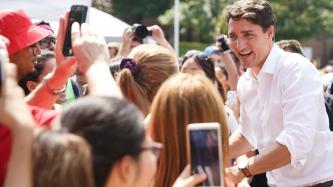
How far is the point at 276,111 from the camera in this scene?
4.17 m

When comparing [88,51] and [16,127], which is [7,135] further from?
[16,127]

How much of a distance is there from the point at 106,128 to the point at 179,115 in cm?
60

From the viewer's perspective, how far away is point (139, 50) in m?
3.88

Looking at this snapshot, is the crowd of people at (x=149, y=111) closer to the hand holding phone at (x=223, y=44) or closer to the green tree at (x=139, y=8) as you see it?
the hand holding phone at (x=223, y=44)

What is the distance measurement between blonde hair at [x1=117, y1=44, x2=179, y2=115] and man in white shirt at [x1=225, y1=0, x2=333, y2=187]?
602 mm

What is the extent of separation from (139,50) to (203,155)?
1.66 metres

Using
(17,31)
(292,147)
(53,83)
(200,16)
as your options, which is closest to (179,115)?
(53,83)

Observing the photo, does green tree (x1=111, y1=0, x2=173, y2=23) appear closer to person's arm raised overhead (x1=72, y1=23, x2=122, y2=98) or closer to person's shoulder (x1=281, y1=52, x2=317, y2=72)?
person's shoulder (x1=281, y1=52, x2=317, y2=72)

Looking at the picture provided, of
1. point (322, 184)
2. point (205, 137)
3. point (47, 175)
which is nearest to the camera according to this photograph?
point (47, 175)

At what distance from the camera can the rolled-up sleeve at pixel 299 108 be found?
12.9 ft

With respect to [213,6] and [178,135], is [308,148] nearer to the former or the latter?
[178,135]

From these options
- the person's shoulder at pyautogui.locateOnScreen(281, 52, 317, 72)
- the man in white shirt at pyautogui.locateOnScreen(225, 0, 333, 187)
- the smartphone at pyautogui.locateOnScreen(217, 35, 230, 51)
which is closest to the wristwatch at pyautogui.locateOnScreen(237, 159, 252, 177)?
the man in white shirt at pyautogui.locateOnScreen(225, 0, 333, 187)

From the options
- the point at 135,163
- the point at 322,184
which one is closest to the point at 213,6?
the point at 322,184

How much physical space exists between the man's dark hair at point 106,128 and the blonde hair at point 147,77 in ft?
4.77
